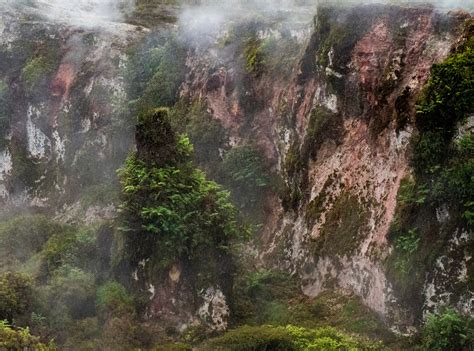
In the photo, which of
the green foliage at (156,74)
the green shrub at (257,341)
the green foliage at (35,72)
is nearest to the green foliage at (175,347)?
the green shrub at (257,341)

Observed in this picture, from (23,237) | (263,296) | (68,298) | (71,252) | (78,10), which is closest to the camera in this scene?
(68,298)

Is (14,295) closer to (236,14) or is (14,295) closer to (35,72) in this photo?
(35,72)

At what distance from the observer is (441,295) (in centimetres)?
1496

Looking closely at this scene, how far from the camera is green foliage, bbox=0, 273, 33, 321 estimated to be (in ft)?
57.8

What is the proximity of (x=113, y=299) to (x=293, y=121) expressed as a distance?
8951 mm

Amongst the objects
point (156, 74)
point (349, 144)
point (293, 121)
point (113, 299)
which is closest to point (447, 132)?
point (349, 144)

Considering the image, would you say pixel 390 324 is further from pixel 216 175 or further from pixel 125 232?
pixel 216 175

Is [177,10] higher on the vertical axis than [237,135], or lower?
higher

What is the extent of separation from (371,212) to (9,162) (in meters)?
20.7

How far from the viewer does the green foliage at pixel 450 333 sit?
13750mm

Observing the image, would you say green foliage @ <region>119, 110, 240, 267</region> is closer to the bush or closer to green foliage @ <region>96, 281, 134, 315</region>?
green foliage @ <region>96, 281, 134, 315</region>

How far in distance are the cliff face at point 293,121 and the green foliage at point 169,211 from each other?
144 centimetres

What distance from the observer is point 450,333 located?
45.6 feet

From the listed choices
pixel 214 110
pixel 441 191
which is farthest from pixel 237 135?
pixel 441 191
